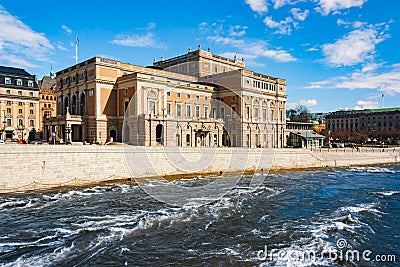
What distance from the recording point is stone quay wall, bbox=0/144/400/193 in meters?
27.3

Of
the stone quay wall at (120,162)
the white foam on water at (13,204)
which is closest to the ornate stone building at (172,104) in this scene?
the stone quay wall at (120,162)

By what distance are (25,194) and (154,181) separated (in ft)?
41.8

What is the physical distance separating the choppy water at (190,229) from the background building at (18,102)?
52530 millimetres

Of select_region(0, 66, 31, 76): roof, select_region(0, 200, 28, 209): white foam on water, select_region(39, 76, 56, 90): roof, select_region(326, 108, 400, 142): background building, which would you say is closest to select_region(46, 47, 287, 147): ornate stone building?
select_region(0, 66, 31, 76): roof

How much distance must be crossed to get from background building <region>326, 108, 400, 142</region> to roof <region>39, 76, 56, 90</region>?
9629 centimetres

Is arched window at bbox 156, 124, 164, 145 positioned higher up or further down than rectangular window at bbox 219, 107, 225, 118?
further down

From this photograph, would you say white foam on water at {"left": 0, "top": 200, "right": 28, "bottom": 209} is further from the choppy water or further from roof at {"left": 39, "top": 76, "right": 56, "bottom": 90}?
roof at {"left": 39, "top": 76, "right": 56, "bottom": 90}

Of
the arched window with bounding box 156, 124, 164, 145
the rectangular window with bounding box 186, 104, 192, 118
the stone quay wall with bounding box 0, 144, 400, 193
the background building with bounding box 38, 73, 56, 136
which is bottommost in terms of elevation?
the stone quay wall with bounding box 0, 144, 400, 193

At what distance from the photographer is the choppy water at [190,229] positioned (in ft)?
45.7

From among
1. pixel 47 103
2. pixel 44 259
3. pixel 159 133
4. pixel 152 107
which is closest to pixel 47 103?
pixel 47 103

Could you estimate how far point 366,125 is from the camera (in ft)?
428

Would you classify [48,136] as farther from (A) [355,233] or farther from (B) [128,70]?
(A) [355,233]

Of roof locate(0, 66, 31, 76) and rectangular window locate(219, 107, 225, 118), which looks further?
roof locate(0, 66, 31, 76)

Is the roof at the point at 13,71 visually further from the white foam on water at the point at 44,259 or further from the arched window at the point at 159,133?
the white foam on water at the point at 44,259
